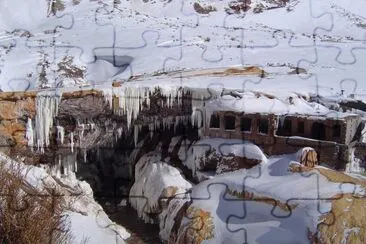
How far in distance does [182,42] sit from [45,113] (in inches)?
551

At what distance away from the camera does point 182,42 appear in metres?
31.5

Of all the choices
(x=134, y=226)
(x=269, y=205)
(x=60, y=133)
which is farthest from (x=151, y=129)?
(x=269, y=205)

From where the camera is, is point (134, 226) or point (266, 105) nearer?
point (134, 226)

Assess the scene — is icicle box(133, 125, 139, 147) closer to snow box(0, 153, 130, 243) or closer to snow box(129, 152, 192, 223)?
snow box(129, 152, 192, 223)

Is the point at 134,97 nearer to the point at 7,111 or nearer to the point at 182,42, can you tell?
the point at 7,111

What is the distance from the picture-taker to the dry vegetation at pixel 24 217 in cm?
777

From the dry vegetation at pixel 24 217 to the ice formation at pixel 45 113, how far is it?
9.67 metres

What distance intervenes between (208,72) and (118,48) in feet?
26.5

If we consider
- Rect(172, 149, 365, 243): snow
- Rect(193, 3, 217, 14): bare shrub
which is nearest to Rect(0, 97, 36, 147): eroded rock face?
Rect(172, 149, 365, 243): snow

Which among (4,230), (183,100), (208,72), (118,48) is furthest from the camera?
(118,48)

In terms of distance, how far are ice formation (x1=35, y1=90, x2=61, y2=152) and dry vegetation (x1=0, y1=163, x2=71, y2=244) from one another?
31.7ft

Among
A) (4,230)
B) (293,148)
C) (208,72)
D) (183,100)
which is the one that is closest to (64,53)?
(208,72)

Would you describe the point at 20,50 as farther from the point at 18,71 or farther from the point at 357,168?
the point at 357,168

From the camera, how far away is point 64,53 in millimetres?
30672
